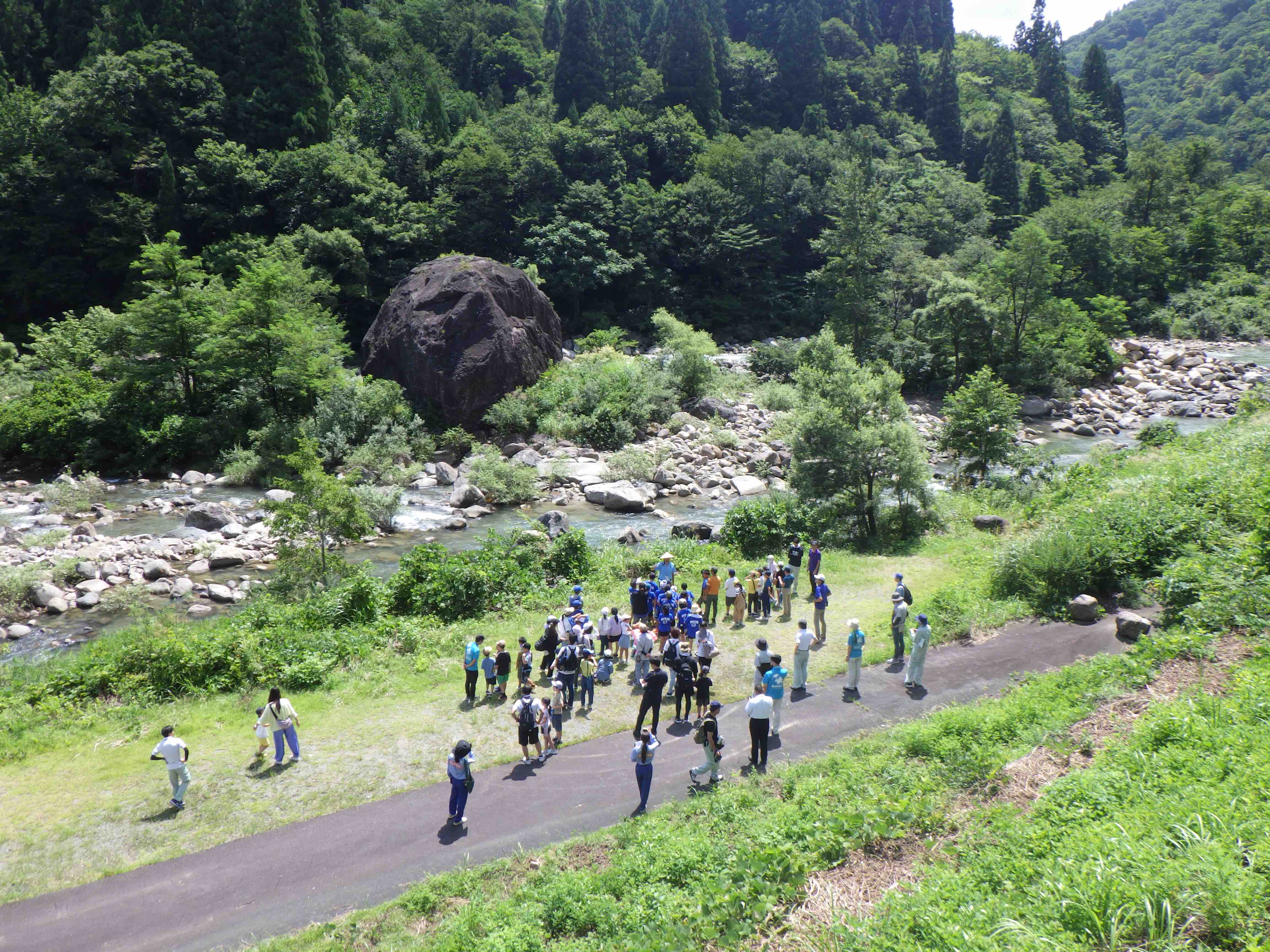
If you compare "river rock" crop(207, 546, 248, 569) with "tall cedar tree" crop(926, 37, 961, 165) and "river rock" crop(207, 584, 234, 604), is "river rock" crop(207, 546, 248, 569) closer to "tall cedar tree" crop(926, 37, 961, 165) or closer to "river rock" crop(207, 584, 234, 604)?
"river rock" crop(207, 584, 234, 604)

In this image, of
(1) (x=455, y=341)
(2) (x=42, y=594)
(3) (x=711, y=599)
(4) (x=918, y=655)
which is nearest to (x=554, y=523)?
(3) (x=711, y=599)

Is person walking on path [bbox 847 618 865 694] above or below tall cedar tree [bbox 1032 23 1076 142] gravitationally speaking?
below

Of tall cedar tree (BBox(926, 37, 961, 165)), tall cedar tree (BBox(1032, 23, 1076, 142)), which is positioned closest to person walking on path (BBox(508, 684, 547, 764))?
tall cedar tree (BBox(926, 37, 961, 165))

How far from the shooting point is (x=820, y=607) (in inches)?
609

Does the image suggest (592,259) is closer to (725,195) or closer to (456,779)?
(725,195)

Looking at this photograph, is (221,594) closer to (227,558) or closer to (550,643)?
(227,558)

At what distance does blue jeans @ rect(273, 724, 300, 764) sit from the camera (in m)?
11.4

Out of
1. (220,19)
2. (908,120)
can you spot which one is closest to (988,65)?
(908,120)

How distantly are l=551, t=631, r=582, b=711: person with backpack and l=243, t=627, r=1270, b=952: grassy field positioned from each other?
11.4 feet

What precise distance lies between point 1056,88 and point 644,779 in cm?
10864

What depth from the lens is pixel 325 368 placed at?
117 feet

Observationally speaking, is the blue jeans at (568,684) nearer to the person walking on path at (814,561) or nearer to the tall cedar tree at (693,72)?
the person walking on path at (814,561)

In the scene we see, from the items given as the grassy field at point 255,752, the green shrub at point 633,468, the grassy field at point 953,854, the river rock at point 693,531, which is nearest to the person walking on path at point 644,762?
the grassy field at point 953,854

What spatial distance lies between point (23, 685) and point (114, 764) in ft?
12.4
